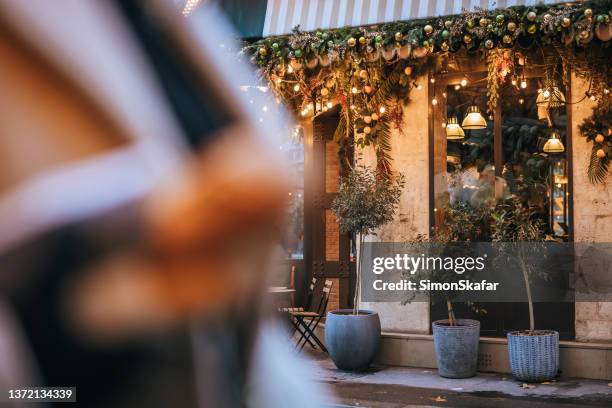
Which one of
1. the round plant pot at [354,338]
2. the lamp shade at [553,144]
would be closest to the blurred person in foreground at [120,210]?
the round plant pot at [354,338]

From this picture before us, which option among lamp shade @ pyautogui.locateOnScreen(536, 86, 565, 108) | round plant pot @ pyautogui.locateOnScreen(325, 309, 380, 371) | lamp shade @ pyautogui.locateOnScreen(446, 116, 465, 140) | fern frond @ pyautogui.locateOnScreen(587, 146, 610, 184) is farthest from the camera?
lamp shade @ pyautogui.locateOnScreen(446, 116, 465, 140)

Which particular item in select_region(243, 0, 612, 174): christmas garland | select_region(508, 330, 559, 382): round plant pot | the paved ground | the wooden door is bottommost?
the paved ground

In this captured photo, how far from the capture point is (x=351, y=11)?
34.2 feet

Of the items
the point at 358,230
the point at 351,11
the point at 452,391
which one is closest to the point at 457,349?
the point at 452,391

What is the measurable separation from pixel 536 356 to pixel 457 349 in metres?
0.98

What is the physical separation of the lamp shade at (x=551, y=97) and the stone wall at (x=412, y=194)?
160 centimetres

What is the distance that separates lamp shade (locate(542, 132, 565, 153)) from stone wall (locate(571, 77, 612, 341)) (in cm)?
22

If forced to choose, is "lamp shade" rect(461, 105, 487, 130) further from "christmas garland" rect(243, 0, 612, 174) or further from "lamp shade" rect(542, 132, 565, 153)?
"lamp shade" rect(542, 132, 565, 153)

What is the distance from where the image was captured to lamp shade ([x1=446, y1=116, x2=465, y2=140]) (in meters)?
10.8

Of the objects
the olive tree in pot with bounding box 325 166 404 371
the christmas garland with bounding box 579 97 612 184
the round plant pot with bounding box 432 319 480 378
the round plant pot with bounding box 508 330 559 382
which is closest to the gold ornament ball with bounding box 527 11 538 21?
the christmas garland with bounding box 579 97 612 184

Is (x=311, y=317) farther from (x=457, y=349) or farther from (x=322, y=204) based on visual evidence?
(x=457, y=349)

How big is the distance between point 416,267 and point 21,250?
955cm

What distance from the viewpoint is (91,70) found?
111 cm

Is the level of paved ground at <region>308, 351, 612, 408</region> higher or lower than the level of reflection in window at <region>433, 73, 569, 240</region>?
lower
